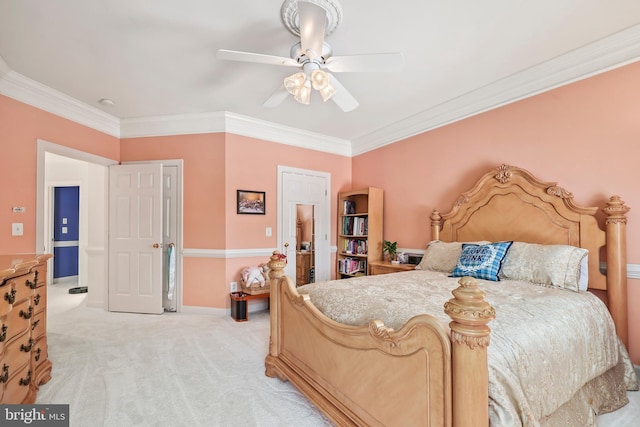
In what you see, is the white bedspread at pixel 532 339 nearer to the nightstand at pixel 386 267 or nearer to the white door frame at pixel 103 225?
the nightstand at pixel 386 267

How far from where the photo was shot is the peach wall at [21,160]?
263 centimetres

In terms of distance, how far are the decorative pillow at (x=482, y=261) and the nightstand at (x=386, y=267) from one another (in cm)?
99

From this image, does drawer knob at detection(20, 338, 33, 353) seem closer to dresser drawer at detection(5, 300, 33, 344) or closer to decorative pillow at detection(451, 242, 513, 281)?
dresser drawer at detection(5, 300, 33, 344)

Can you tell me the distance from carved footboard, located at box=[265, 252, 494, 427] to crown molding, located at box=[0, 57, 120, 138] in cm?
323

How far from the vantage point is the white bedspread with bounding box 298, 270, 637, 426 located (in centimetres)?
110

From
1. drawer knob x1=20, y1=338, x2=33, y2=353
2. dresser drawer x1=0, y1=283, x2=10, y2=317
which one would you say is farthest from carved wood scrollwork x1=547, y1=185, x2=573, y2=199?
drawer knob x1=20, y1=338, x2=33, y2=353

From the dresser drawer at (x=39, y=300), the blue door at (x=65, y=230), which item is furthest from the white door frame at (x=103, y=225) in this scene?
the blue door at (x=65, y=230)

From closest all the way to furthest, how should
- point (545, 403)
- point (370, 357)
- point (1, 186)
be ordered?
point (545, 403) < point (370, 357) < point (1, 186)

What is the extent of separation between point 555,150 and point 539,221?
0.64 m

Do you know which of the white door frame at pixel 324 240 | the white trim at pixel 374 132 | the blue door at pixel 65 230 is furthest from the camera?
the blue door at pixel 65 230

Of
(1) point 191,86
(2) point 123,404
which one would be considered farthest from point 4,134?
(2) point 123,404

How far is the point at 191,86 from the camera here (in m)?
2.99

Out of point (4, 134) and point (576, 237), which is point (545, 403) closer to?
point (576, 237)

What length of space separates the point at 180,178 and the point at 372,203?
2654 millimetres
